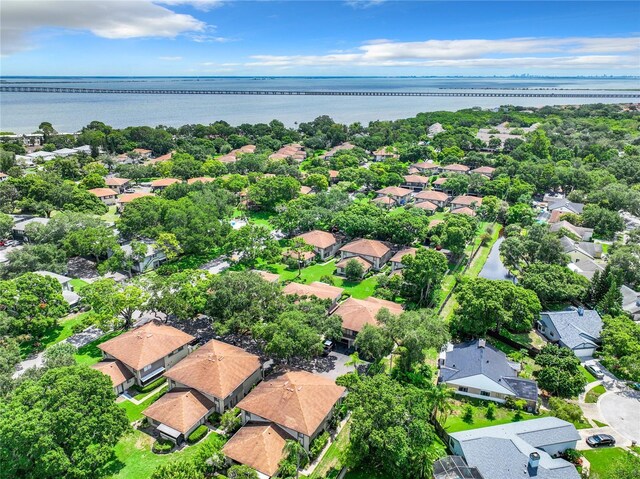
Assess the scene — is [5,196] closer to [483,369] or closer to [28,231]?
[28,231]

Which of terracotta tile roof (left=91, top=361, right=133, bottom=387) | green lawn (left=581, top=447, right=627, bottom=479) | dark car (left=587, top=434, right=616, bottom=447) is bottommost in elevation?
green lawn (left=581, top=447, right=627, bottom=479)

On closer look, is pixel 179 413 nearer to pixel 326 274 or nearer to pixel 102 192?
pixel 326 274

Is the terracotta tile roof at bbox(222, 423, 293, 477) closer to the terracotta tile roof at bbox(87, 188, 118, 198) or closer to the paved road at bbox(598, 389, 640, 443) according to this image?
the paved road at bbox(598, 389, 640, 443)

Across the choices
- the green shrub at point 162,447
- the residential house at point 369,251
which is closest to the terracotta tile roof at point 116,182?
the residential house at point 369,251

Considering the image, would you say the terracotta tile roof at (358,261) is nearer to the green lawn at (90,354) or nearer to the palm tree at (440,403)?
the palm tree at (440,403)

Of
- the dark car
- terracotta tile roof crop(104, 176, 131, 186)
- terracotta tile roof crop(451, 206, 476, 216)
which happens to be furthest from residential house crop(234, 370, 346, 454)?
terracotta tile roof crop(104, 176, 131, 186)

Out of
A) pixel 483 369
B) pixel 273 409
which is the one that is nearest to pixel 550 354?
pixel 483 369
